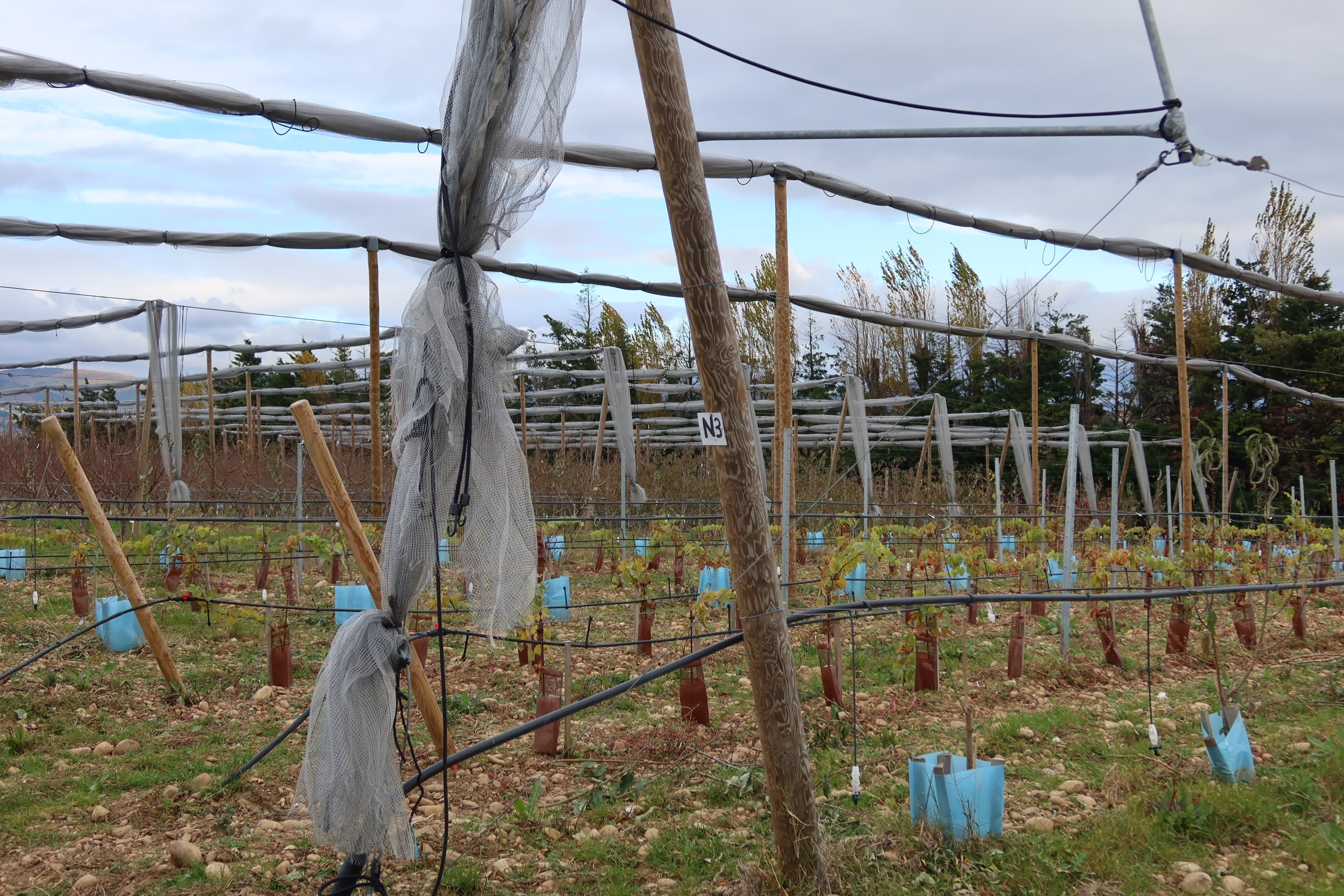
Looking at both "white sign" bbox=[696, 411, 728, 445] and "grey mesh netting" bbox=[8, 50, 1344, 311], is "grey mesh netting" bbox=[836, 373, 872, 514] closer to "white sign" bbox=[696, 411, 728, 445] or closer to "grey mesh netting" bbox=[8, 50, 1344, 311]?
"grey mesh netting" bbox=[8, 50, 1344, 311]

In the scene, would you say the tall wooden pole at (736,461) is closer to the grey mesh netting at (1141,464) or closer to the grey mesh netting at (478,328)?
the grey mesh netting at (478,328)

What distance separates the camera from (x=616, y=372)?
1094 centimetres

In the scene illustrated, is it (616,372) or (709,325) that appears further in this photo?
(616,372)

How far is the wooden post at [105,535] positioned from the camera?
4.63 metres

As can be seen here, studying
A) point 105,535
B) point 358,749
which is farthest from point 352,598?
point 358,749

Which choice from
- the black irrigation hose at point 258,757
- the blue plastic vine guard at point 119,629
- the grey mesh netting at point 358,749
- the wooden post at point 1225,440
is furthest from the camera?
the wooden post at point 1225,440

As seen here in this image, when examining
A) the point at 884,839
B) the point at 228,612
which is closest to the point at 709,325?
the point at 884,839

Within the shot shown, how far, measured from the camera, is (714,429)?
292 centimetres


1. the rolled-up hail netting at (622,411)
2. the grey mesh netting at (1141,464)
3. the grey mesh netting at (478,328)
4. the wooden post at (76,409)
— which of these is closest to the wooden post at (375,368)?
the rolled-up hail netting at (622,411)

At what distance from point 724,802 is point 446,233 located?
2.59 metres

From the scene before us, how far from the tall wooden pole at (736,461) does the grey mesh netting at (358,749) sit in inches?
42.7

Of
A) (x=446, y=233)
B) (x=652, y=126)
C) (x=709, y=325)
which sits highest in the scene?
(x=652, y=126)

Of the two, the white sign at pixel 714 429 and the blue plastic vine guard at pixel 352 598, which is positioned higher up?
the white sign at pixel 714 429

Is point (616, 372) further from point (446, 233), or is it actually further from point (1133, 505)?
point (1133, 505)
